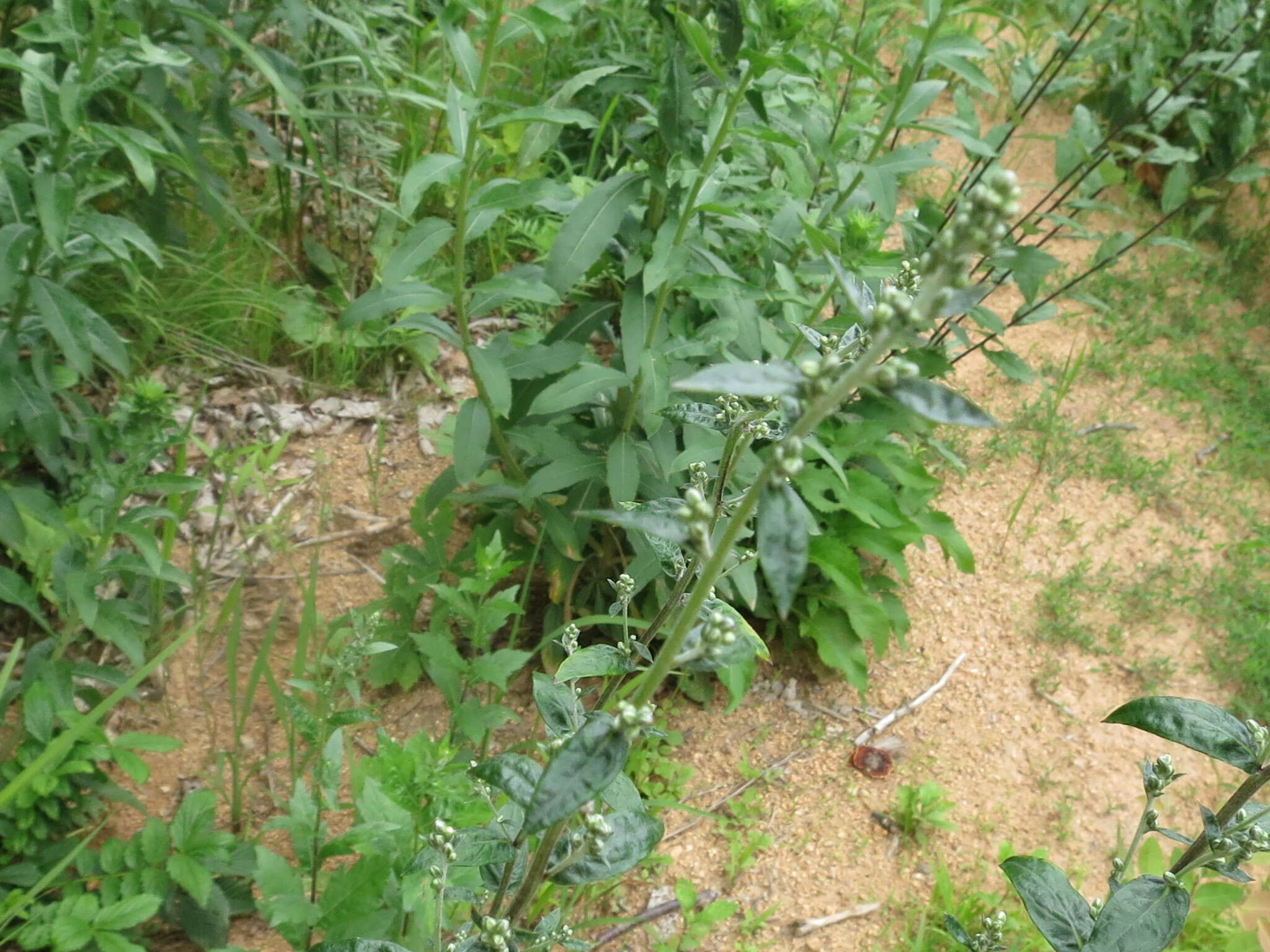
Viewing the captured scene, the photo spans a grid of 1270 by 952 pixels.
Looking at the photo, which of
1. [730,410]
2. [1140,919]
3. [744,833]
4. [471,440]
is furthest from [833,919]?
[730,410]

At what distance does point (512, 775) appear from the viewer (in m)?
1.07

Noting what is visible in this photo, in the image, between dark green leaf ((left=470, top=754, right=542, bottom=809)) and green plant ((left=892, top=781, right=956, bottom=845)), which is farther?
green plant ((left=892, top=781, right=956, bottom=845))

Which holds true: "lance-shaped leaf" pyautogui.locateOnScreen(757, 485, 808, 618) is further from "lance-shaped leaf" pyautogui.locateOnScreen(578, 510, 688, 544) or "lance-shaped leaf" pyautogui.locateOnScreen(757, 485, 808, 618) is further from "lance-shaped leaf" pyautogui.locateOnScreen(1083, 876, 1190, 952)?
"lance-shaped leaf" pyautogui.locateOnScreen(1083, 876, 1190, 952)

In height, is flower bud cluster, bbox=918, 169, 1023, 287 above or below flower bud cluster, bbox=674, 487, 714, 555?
above

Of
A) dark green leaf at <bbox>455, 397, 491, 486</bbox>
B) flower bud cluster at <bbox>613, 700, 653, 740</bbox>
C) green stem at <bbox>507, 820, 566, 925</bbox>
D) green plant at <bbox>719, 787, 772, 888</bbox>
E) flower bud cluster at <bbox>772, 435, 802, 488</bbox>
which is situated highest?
flower bud cluster at <bbox>772, 435, 802, 488</bbox>

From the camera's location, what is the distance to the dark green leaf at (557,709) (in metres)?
1.12

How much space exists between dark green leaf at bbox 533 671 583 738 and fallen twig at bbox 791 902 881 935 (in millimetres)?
1498

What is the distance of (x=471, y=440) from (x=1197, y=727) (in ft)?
5.46

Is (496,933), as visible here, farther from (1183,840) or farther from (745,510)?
(1183,840)

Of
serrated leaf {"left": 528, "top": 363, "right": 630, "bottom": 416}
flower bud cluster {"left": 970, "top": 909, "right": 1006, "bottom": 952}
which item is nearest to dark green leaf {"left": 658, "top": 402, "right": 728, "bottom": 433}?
flower bud cluster {"left": 970, "top": 909, "right": 1006, "bottom": 952}

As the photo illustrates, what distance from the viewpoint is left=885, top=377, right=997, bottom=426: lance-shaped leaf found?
0.68 meters

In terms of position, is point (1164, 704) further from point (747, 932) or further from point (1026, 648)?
point (1026, 648)

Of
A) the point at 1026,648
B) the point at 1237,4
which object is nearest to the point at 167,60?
the point at 1026,648

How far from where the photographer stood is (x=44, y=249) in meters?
2.06
